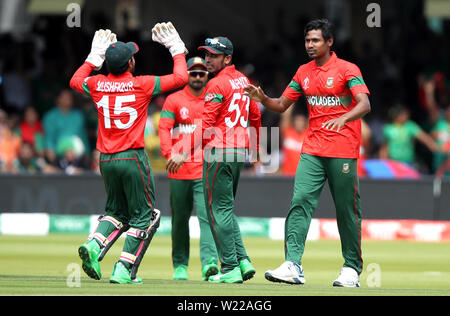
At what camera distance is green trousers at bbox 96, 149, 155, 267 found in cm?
894

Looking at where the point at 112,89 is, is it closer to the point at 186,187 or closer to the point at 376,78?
the point at 186,187

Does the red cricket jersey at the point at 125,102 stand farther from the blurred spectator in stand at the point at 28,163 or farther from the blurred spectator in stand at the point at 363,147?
the blurred spectator in stand at the point at 363,147

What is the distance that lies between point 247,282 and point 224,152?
136cm

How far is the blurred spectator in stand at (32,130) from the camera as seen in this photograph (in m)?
18.5

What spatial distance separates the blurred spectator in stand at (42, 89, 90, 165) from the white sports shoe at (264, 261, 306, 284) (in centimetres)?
963

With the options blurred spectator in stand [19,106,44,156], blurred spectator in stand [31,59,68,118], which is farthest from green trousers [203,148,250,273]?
blurred spectator in stand [31,59,68,118]

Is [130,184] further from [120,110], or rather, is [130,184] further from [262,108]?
[262,108]

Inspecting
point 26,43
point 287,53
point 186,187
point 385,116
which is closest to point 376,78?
point 385,116

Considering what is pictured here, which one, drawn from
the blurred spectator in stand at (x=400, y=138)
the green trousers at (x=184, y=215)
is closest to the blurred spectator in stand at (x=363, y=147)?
the blurred spectator in stand at (x=400, y=138)

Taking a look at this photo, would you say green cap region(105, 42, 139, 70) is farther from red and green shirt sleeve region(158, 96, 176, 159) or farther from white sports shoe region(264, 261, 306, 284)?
white sports shoe region(264, 261, 306, 284)

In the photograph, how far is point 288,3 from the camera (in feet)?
79.5

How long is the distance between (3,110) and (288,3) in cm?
817

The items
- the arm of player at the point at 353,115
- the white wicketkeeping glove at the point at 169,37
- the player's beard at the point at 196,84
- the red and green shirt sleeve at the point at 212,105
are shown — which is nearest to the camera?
the arm of player at the point at 353,115

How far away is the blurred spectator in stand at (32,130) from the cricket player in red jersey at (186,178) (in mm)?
7901
